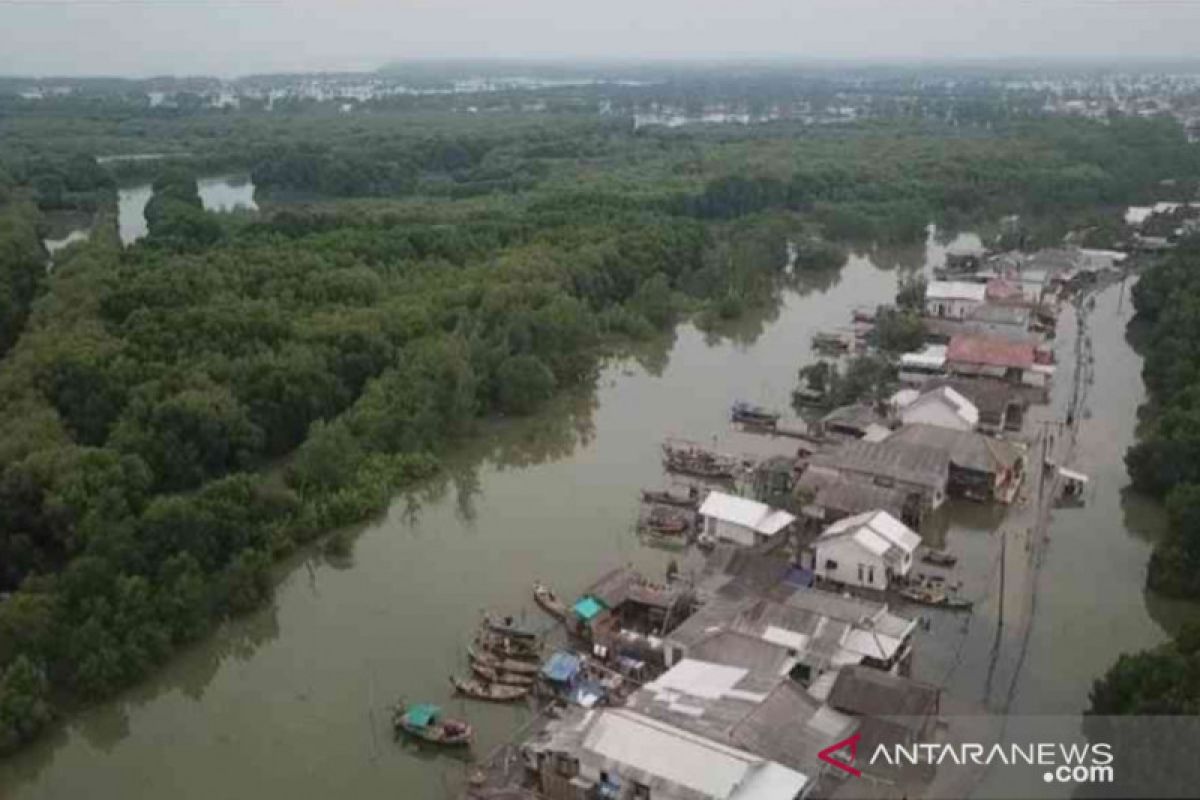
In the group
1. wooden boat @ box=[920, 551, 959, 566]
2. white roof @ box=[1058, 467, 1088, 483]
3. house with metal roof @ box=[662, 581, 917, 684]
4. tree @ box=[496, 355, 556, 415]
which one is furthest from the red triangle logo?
tree @ box=[496, 355, 556, 415]

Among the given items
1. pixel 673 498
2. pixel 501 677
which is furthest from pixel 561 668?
pixel 673 498

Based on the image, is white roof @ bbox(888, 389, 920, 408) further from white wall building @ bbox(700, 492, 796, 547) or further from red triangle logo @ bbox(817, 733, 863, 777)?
red triangle logo @ bbox(817, 733, 863, 777)

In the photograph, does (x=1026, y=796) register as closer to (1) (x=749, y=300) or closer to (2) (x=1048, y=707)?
(2) (x=1048, y=707)

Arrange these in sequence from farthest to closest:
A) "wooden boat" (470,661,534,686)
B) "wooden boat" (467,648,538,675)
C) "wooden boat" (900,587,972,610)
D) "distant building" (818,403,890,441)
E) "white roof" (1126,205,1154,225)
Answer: "white roof" (1126,205,1154,225) → "distant building" (818,403,890,441) → "wooden boat" (900,587,972,610) → "wooden boat" (467,648,538,675) → "wooden boat" (470,661,534,686)

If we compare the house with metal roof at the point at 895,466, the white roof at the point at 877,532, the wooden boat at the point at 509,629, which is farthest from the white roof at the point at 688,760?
the house with metal roof at the point at 895,466

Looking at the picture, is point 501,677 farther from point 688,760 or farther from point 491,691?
point 688,760

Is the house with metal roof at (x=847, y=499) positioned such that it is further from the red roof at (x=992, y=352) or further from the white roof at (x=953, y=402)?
the red roof at (x=992, y=352)
